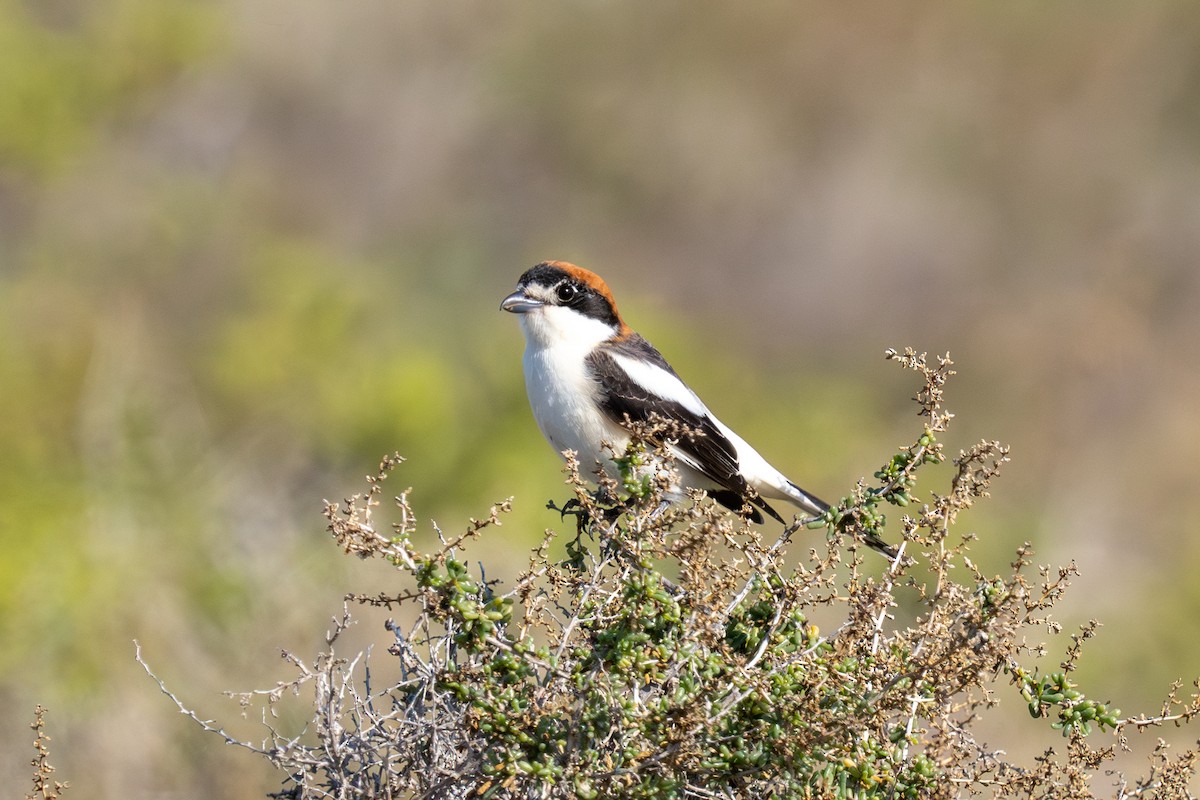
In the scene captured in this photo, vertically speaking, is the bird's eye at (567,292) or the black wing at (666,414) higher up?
the bird's eye at (567,292)

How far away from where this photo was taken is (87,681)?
6148mm

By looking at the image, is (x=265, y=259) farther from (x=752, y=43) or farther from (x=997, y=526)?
(x=752, y=43)

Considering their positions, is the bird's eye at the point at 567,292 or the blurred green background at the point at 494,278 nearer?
the bird's eye at the point at 567,292

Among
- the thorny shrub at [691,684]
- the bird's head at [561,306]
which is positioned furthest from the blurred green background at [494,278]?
the thorny shrub at [691,684]

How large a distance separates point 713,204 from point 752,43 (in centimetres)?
307

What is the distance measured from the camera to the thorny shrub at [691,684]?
2.41 meters

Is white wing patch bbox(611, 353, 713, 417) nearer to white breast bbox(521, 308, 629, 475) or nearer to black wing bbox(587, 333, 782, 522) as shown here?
black wing bbox(587, 333, 782, 522)

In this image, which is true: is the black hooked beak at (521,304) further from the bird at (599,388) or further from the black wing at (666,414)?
the black wing at (666,414)

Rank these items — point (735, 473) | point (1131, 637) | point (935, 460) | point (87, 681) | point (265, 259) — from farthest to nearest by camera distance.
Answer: point (265, 259) → point (1131, 637) → point (87, 681) → point (735, 473) → point (935, 460)

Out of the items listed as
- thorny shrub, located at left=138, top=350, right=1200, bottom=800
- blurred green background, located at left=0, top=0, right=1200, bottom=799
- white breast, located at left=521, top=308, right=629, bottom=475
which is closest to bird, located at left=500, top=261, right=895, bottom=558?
white breast, located at left=521, top=308, right=629, bottom=475

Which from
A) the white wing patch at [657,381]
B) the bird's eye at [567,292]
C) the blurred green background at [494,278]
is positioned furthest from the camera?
the blurred green background at [494,278]

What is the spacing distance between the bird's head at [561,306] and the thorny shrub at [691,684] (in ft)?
7.56

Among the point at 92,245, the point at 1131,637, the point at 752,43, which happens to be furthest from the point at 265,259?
the point at 752,43

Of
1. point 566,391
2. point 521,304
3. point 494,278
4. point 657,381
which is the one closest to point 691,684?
point 566,391
